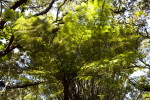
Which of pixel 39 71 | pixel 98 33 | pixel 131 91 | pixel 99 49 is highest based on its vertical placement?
pixel 98 33

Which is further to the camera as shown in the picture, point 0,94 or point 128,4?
point 128,4

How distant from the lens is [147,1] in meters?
4.12

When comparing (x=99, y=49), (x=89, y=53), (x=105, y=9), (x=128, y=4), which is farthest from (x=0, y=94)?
(x=128, y=4)

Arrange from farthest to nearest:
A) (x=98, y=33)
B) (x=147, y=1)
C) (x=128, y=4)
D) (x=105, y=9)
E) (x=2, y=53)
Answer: (x=128, y=4) < (x=147, y=1) < (x=2, y=53) < (x=105, y=9) < (x=98, y=33)

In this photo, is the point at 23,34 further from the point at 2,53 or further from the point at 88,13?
the point at 88,13

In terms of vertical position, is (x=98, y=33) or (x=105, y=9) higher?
(x=105, y=9)

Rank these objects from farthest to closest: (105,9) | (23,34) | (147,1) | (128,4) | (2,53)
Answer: (128,4) < (147,1) < (2,53) < (105,9) < (23,34)

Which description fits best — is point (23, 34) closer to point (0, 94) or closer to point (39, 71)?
point (39, 71)

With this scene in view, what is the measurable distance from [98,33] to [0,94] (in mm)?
3029

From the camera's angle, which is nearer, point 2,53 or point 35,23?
point 35,23

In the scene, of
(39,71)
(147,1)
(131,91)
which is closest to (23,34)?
(39,71)

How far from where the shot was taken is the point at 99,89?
12.1 ft

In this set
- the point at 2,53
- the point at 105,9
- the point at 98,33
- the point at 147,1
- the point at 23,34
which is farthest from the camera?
the point at 147,1

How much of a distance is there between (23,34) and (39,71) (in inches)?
39.0
